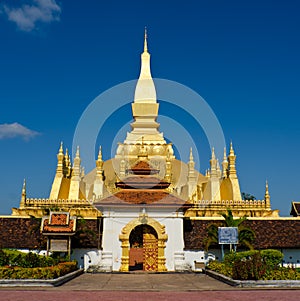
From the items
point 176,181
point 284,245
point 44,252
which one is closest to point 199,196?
point 176,181

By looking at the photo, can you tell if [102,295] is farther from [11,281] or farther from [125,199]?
[125,199]

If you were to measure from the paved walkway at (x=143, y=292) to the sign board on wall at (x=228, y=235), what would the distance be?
413 centimetres

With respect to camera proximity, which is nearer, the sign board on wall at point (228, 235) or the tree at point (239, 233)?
the sign board on wall at point (228, 235)

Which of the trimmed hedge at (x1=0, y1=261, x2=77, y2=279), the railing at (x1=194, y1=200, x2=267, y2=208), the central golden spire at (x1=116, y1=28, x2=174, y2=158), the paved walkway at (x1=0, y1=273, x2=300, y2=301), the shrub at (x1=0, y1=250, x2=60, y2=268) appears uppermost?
the central golden spire at (x1=116, y1=28, x2=174, y2=158)

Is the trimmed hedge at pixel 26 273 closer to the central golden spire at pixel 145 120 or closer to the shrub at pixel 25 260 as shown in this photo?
the shrub at pixel 25 260

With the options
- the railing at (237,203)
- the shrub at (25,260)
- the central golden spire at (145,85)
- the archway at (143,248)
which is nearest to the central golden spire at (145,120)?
the central golden spire at (145,85)

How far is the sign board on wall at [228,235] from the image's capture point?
23.1m

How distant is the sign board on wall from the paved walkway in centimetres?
413

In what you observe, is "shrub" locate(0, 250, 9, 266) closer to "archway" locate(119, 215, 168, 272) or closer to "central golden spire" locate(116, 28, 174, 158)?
"archway" locate(119, 215, 168, 272)

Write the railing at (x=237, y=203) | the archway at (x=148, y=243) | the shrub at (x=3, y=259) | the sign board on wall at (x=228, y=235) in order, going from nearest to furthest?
the shrub at (x=3, y=259) < the sign board on wall at (x=228, y=235) < the archway at (x=148, y=243) < the railing at (x=237, y=203)

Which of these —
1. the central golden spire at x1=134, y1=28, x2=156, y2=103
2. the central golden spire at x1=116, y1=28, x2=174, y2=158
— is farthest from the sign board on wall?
the central golden spire at x1=134, y1=28, x2=156, y2=103

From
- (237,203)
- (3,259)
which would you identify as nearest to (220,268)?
(3,259)

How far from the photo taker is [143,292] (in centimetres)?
1541

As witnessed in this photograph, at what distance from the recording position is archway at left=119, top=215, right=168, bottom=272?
24.2 m
